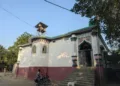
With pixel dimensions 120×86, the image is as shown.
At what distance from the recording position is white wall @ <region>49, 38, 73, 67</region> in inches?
724

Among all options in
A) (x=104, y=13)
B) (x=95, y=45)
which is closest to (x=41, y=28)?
(x=95, y=45)

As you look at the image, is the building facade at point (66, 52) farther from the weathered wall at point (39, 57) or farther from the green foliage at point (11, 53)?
the green foliage at point (11, 53)

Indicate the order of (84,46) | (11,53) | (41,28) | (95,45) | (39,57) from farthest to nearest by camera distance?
(11,53), (41,28), (39,57), (84,46), (95,45)

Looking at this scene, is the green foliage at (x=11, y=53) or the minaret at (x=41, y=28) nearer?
the minaret at (x=41, y=28)

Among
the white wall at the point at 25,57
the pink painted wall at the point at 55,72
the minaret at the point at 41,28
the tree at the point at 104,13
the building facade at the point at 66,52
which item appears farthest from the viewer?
the white wall at the point at 25,57

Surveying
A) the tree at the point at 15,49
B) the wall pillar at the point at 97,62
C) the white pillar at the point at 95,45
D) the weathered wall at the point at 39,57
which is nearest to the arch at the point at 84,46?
the white pillar at the point at 95,45

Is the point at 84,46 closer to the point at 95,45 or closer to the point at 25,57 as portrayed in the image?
the point at 95,45

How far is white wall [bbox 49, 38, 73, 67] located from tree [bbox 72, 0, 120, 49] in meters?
6.12

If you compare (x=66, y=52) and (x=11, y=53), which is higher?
(x=11, y=53)

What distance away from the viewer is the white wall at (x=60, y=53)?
724 inches

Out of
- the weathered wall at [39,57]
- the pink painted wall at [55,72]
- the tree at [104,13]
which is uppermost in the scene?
the tree at [104,13]

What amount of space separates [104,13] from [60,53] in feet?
31.9

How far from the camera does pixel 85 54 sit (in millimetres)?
17562

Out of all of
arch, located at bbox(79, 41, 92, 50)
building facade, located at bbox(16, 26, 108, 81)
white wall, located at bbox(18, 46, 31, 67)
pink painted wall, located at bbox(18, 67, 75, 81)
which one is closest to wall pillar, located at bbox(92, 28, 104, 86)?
building facade, located at bbox(16, 26, 108, 81)
